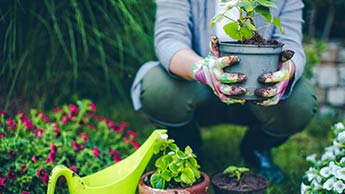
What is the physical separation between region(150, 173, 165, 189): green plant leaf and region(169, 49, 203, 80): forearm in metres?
0.34

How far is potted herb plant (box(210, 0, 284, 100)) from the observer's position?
1.24 m

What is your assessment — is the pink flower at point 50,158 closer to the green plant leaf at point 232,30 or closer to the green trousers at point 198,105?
the green trousers at point 198,105

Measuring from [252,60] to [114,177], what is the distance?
0.52 meters

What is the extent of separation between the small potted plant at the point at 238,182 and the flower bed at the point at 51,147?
1.38 feet

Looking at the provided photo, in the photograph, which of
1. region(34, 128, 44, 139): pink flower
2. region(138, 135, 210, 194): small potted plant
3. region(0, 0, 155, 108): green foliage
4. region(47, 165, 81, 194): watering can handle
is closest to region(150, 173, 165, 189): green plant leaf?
region(138, 135, 210, 194): small potted plant

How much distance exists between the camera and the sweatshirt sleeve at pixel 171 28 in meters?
1.60

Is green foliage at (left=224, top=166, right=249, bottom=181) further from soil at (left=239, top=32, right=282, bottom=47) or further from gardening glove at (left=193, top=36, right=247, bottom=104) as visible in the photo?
soil at (left=239, top=32, right=282, bottom=47)

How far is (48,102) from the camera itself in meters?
2.25

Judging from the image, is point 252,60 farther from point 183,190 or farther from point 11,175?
point 11,175

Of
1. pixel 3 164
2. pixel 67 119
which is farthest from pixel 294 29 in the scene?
pixel 3 164

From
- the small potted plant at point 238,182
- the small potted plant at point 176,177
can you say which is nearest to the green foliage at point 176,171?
the small potted plant at point 176,177

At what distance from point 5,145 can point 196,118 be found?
66cm

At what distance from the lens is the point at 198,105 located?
1.69 m

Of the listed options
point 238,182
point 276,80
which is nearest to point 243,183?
point 238,182
